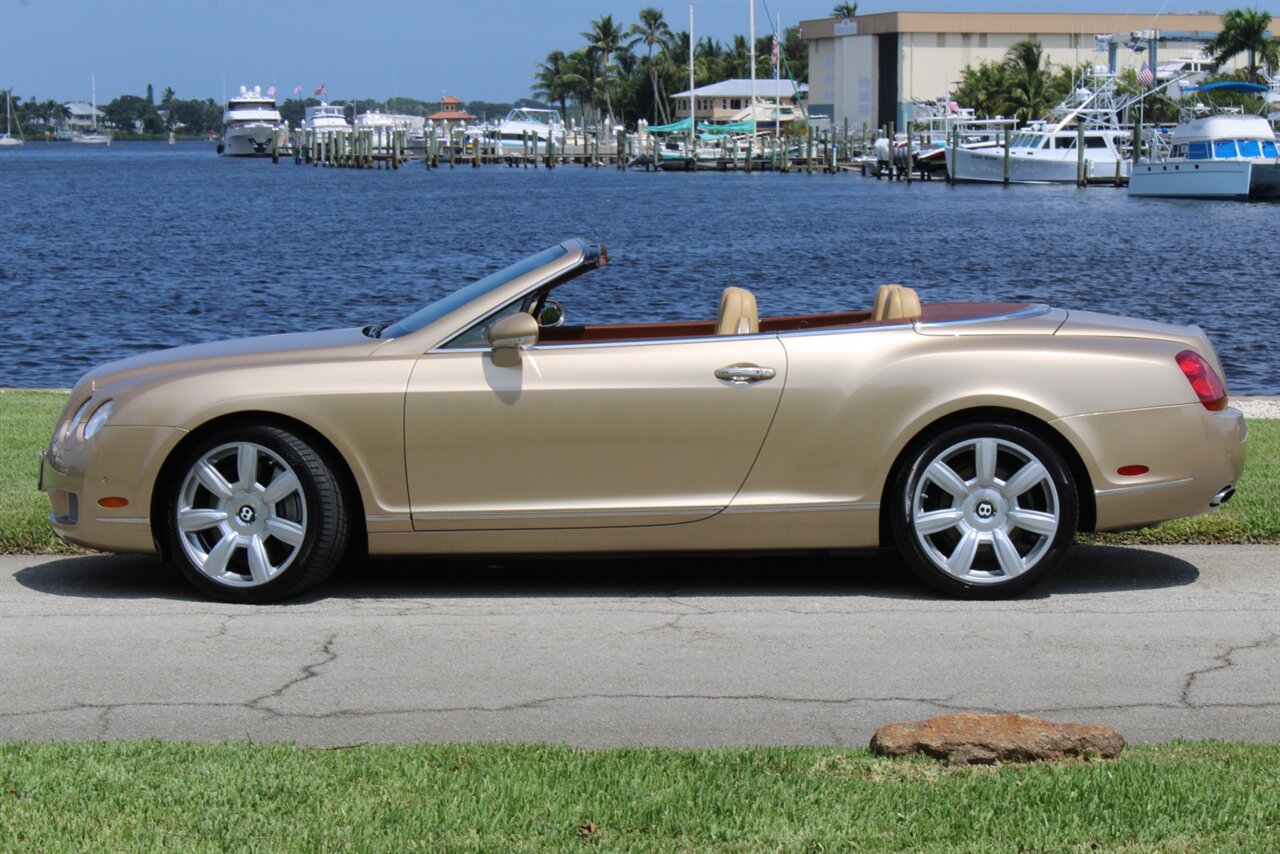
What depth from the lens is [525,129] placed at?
456 feet

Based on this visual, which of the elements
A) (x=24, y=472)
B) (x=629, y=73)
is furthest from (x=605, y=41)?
(x=24, y=472)

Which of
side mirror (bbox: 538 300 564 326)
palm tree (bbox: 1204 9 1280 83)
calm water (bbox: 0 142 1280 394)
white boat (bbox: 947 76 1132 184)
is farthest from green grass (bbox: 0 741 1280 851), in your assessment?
palm tree (bbox: 1204 9 1280 83)

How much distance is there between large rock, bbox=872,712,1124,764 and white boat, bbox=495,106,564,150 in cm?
13262

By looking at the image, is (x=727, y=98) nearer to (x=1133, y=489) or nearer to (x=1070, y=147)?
(x=1070, y=147)

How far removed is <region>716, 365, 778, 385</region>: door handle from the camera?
6457 mm

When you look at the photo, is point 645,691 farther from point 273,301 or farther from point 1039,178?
point 1039,178

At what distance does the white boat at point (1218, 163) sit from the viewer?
6381cm

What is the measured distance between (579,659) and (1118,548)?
3.21m

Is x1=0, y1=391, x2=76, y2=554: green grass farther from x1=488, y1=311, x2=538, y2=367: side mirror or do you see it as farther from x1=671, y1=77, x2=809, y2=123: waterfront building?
x1=671, y1=77, x2=809, y2=123: waterfront building

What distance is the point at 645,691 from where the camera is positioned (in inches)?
212

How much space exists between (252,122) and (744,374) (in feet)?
483

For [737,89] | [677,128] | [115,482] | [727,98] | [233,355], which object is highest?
[737,89]

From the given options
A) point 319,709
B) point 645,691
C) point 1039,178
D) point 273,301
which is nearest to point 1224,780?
point 645,691

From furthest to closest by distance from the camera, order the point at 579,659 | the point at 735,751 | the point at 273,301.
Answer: the point at 273,301 → the point at 579,659 → the point at 735,751
